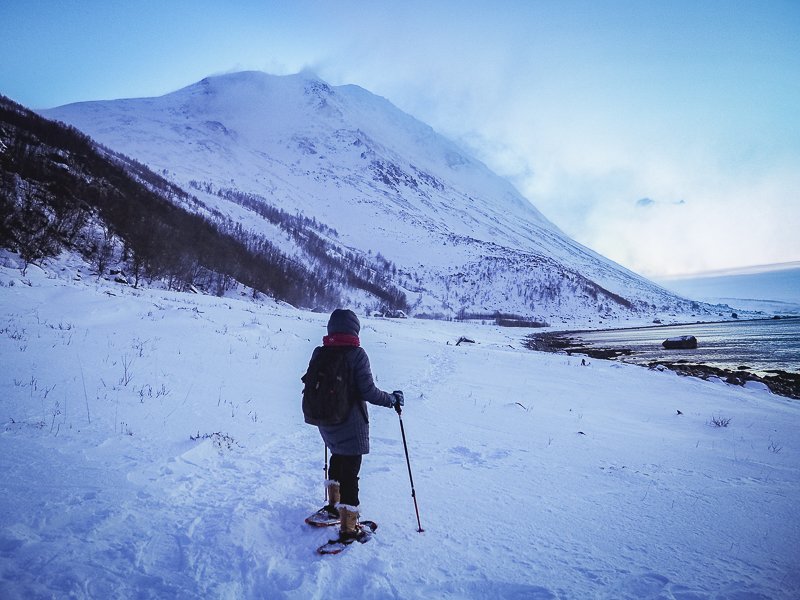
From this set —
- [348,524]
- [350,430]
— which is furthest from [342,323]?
[348,524]

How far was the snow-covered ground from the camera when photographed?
317 cm

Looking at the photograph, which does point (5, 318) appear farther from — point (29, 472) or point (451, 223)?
point (451, 223)

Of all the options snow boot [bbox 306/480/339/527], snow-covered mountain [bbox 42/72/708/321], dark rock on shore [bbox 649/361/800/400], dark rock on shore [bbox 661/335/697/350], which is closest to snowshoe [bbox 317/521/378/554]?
snow boot [bbox 306/480/339/527]

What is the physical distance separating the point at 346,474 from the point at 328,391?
0.93m

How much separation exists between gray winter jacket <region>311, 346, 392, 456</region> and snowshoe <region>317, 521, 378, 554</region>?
74cm

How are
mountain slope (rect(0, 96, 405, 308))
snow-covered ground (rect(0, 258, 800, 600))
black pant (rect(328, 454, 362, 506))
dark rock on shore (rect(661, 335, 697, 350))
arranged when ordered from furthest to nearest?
1. dark rock on shore (rect(661, 335, 697, 350))
2. mountain slope (rect(0, 96, 405, 308))
3. black pant (rect(328, 454, 362, 506))
4. snow-covered ground (rect(0, 258, 800, 600))

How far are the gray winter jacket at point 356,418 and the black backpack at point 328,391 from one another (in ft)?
0.26

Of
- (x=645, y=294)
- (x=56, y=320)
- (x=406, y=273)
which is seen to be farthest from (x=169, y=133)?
(x=645, y=294)

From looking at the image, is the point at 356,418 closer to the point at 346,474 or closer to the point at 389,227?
the point at 346,474

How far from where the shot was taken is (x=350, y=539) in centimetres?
361

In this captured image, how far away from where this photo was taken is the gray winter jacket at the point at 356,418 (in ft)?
12.5

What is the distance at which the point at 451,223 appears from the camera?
18100 centimetres

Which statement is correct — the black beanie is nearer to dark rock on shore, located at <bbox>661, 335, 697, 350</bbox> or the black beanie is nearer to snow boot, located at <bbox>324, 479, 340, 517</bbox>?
snow boot, located at <bbox>324, 479, 340, 517</bbox>

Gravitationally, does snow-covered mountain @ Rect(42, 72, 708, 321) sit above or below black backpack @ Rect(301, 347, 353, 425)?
above
